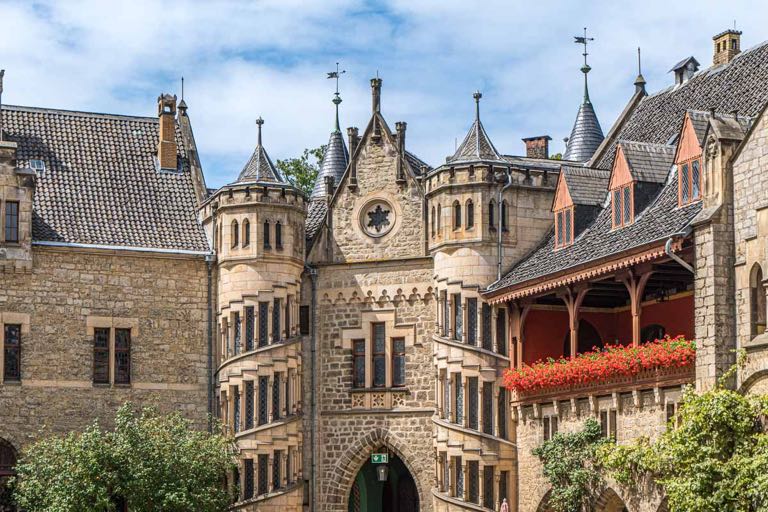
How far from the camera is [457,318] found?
38.9 m

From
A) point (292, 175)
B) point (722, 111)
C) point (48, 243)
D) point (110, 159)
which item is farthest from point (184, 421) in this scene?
point (292, 175)

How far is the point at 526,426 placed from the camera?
37.2 m

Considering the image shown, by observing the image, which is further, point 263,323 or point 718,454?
point 263,323

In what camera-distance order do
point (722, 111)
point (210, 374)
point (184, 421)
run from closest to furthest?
point (722, 111) → point (184, 421) → point (210, 374)

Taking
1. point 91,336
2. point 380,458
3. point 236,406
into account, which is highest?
point 91,336

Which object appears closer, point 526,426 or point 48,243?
point 526,426

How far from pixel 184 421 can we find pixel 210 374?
9.82 feet

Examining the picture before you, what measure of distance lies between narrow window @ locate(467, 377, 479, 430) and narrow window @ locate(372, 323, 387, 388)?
337 centimetres

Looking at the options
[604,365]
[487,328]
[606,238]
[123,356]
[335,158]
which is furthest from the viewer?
[335,158]

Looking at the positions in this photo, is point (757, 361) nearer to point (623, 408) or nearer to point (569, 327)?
point (623, 408)

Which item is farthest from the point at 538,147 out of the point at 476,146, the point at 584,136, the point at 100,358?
the point at 100,358

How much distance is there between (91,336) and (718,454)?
17.8 m

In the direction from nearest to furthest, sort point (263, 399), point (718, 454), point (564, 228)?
point (718, 454)
point (564, 228)
point (263, 399)

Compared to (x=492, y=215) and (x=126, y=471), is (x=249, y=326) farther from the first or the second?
(x=492, y=215)
